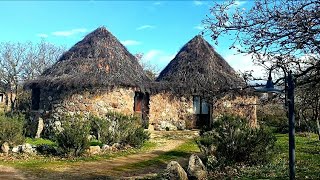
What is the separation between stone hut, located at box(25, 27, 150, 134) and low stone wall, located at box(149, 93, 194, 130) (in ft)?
5.10

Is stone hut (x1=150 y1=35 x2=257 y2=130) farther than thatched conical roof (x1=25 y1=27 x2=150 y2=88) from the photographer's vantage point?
Yes

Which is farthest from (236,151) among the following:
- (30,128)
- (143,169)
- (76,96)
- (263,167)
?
(30,128)

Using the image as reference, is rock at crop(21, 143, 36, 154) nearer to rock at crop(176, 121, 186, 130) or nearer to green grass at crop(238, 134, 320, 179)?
green grass at crop(238, 134, 320, 179)

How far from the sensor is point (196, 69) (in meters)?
23.1

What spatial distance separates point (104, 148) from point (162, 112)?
9336 mm

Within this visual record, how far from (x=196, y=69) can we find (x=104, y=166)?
13.0 meters

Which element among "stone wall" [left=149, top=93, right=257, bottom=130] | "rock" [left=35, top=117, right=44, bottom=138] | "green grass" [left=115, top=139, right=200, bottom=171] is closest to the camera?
"green grass" [left=115, top=139, right=200, bottom=171]

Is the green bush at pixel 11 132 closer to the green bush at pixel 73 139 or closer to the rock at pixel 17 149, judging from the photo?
the rock at pixel 17 149

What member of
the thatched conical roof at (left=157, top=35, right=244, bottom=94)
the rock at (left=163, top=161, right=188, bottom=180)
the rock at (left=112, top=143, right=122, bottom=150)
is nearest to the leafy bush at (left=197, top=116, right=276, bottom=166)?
the rock at (left=163, top=161, right=188, bottom=180)

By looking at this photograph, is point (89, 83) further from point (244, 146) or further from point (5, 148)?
point (244, 146)

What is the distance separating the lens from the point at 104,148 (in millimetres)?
13664

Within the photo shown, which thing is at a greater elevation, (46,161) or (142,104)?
(142,104)

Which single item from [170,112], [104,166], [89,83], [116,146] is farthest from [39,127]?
[104,166]

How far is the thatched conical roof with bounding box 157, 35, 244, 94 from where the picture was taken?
22562 mm
